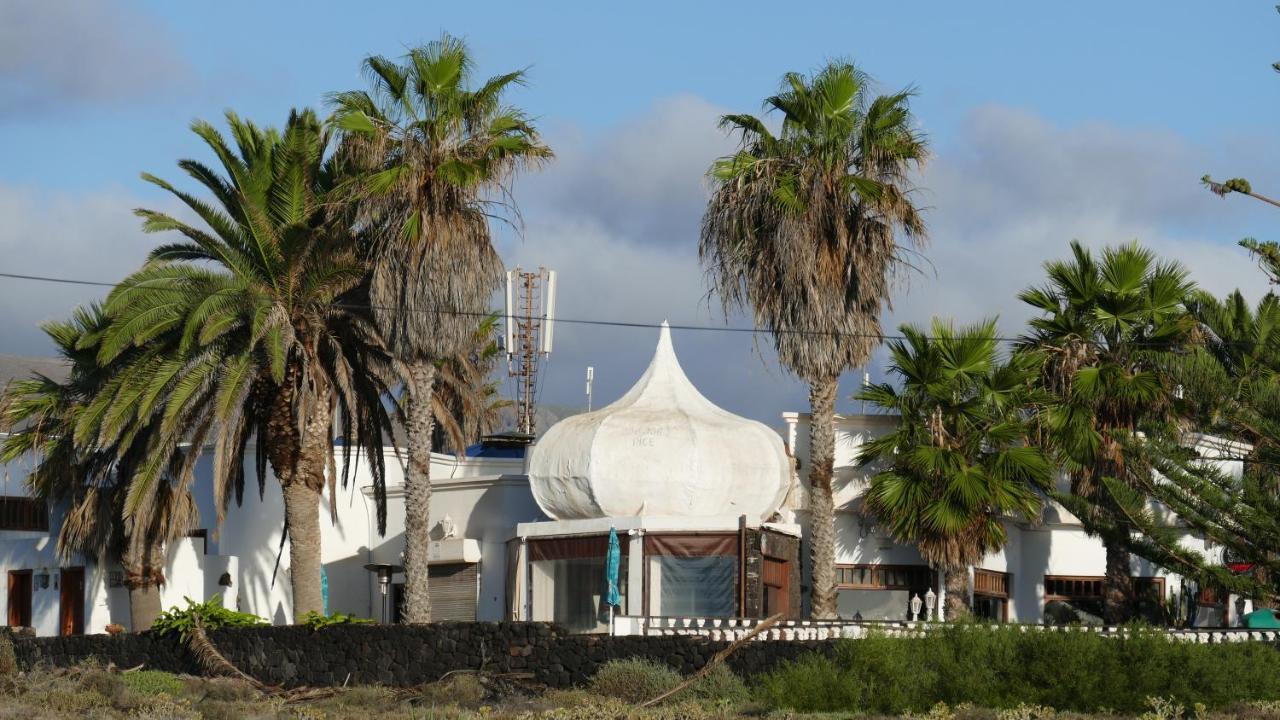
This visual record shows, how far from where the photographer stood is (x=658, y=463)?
30156 mm

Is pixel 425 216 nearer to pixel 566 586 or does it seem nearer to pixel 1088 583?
pixel 566 586

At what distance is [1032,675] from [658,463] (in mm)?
8998

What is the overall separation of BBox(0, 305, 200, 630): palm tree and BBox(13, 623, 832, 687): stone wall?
127 inches

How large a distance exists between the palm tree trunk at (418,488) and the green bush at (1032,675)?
6783mm

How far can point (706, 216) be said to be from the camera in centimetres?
3050

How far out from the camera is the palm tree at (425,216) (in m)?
27.9

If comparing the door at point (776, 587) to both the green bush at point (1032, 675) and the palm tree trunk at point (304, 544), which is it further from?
the palm tree trunk at point (304, 544)

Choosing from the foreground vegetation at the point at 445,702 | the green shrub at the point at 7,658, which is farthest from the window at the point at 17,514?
the foreground vegetation at the point at 445,702

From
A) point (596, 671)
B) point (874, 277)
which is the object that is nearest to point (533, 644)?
point (596, 671)

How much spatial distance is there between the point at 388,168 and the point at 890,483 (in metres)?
9.81

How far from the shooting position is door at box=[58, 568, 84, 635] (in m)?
34.4

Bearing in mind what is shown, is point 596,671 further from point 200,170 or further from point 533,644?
point 200,170

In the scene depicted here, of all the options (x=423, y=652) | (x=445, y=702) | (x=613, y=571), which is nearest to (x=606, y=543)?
(x=613, y=571)

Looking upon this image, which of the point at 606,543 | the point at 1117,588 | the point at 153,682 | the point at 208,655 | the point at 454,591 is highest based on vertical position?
the point at 606,543
